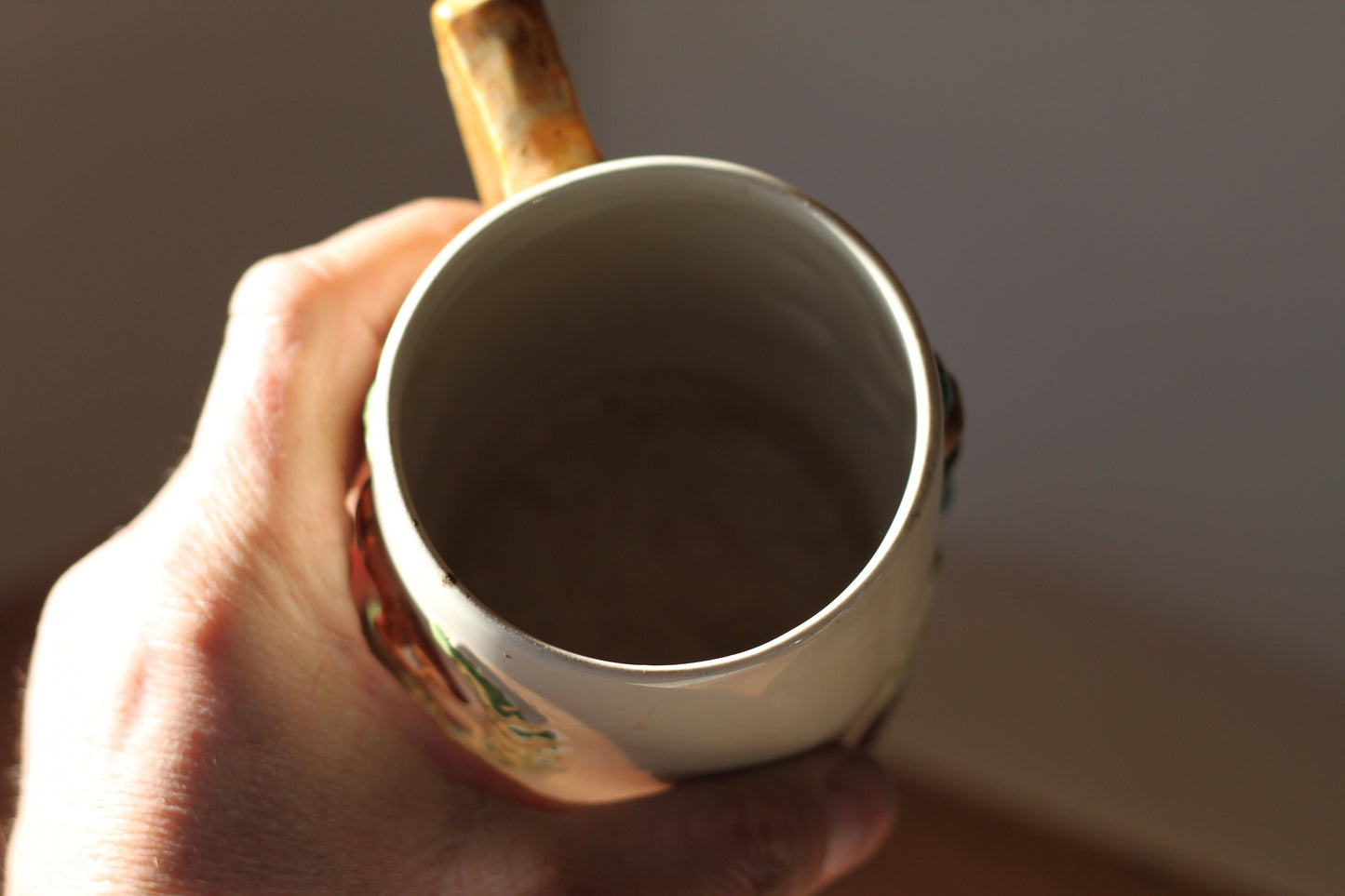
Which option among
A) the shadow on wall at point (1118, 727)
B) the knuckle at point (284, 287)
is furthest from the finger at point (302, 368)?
the shadow on wall at point (1118, 727)

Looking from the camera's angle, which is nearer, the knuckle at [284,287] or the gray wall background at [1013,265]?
the knuckle at [284,287]

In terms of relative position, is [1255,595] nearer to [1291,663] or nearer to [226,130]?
[1291,663]

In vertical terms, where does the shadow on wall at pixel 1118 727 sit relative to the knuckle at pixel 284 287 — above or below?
below

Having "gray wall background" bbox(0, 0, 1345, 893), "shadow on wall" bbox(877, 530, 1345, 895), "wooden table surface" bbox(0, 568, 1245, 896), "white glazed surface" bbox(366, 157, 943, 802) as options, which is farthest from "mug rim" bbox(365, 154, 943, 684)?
"wooden table surface" bbox(0, 568, 1245, 896)

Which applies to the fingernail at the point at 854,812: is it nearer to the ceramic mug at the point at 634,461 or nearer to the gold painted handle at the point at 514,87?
the ceramic mug at the point at 634,461

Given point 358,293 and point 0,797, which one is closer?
point 358,293

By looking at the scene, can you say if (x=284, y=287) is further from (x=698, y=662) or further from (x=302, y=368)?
(x=698, y=662)

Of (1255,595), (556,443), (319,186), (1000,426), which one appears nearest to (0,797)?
(319,186)

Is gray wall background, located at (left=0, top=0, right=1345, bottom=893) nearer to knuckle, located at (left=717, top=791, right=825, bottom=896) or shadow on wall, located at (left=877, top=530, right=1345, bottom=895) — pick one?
shadow on wall, located at (left=877, top=530, right=1345, bottom=895)
